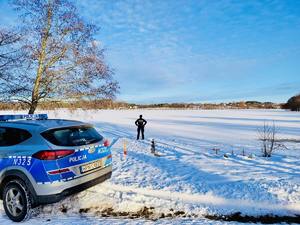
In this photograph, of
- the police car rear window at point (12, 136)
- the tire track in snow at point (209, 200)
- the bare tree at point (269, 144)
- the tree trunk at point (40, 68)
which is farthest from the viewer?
the bare tree at point (269, 144)

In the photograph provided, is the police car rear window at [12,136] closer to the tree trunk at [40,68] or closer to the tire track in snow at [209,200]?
the tire track in snow at [209,200]

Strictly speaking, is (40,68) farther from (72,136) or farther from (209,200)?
(209,200)

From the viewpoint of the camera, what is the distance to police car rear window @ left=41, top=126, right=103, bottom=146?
16.2 ft

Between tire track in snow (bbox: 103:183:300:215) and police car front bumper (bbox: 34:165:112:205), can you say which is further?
tire track in snow (bbox: 103:183:300:215)

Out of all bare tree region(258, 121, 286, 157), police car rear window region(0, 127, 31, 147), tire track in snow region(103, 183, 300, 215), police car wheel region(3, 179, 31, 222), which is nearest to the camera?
police car wheel region(3, 179, 31, 222)

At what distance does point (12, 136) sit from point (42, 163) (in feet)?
3.16

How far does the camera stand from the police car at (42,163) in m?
4.78

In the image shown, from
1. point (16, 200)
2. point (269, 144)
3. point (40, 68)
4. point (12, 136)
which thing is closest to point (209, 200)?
point (16, 200)

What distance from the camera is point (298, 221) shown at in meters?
4.98

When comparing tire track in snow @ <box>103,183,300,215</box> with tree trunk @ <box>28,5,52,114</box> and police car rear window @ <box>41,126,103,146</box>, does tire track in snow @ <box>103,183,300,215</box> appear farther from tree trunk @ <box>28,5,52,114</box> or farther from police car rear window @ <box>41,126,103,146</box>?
tree trunk @ <box>28,5,52,114</box>

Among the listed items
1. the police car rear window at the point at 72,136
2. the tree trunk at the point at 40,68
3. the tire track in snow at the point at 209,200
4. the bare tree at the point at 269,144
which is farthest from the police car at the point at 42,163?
the bare tree at the point at 269,144

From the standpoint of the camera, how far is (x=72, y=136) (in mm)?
5223

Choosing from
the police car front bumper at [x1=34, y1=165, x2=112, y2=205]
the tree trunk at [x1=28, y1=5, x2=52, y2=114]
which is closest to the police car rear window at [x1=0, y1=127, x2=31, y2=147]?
the police car front bumper at [x1=34, y1=165, x2=112, y2=205]

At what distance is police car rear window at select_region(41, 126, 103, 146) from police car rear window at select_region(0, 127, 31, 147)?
42 centimetres
